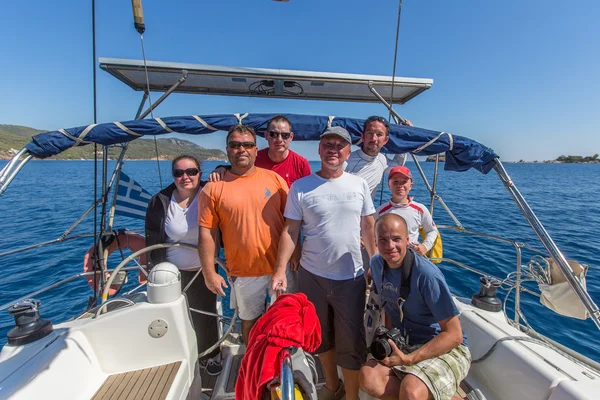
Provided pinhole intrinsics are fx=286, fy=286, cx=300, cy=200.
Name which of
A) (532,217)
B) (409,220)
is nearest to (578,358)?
(532,217)

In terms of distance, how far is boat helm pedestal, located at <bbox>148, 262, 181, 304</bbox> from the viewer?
Answer: 6.81 ft

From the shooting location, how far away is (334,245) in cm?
208

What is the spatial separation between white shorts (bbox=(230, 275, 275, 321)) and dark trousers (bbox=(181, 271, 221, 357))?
0.38 metres

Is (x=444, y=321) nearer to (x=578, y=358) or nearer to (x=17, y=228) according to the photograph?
(x=578, y=358)

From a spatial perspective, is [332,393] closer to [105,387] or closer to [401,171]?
[105,387]

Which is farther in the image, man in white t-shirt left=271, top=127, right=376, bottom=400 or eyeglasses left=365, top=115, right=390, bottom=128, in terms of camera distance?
eyeglasses left=365, top=115, right=390, bottom=128

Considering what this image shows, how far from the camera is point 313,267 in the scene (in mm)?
2148

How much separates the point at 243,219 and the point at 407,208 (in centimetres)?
Result: 179

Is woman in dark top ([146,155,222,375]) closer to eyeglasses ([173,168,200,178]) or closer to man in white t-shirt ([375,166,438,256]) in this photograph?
eyeglasses ([173,168,200,178])

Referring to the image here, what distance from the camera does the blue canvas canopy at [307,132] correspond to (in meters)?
2.65

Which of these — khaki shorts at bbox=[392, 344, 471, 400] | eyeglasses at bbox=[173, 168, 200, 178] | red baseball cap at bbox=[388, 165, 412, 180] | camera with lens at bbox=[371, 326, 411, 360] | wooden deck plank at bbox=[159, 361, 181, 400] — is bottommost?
wooden deck plank at bbox=[159, 361, 181, 400]

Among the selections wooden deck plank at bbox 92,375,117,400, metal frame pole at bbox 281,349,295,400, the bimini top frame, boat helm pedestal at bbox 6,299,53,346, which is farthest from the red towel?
the bimini top frame

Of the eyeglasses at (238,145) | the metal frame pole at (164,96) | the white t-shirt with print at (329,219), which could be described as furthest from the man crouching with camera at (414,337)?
the metal frame pole at (164,96)

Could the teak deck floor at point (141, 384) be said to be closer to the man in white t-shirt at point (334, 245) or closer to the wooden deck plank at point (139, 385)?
the wooden deck plank at point (139, 385)
